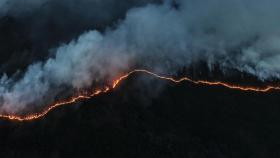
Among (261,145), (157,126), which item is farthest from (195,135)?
(261,145)

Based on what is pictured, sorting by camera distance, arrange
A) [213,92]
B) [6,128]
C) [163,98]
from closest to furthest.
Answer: [6,128]
[163,98]
[213,92]

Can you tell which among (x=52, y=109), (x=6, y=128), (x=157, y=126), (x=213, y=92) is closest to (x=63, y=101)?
(x=52, y=109)

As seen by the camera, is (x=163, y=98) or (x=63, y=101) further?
(x=163, y=98)

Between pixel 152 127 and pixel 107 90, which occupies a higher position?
pixel 107 90

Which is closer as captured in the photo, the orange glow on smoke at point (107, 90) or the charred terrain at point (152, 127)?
the orange glow on smoke at point (107, 90)

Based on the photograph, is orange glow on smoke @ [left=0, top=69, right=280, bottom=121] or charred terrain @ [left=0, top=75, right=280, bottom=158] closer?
orange glow on smoke @ [left=0, top=69, right=280, bottom=121]

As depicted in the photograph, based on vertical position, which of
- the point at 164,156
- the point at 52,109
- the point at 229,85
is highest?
the point at 229,85

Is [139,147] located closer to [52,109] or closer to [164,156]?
[164,156]

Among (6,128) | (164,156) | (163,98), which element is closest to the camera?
(6,128)

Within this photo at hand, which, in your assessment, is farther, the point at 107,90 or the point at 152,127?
the point at 152,127

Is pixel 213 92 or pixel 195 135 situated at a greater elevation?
pixel 213 92
